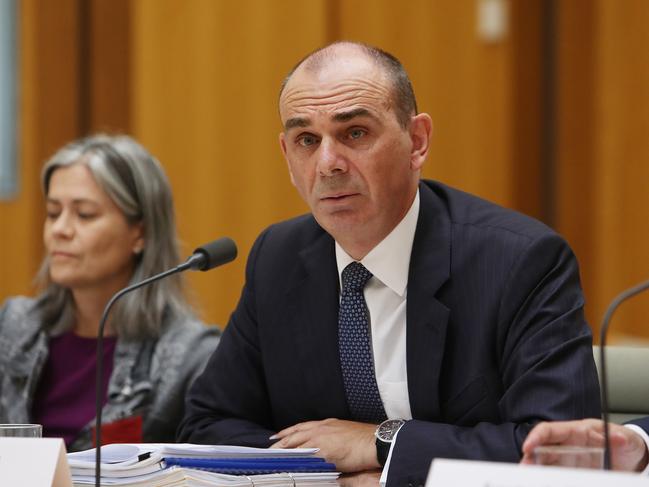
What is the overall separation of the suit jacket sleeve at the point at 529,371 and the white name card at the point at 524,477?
1.89 ft

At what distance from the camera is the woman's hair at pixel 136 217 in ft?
10.0

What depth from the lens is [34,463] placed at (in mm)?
1485

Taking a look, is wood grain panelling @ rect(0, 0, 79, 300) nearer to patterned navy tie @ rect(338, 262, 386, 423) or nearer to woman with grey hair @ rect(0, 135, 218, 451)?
woman with grey hair @ rect(0, 135, 218, 451)

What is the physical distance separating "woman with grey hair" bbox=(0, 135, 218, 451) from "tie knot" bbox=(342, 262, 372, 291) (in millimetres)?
849

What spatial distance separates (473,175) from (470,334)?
88.0 inches

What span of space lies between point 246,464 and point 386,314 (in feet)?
1.75

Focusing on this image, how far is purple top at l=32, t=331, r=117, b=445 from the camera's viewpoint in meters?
2.97

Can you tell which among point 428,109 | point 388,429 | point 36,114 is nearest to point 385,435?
point 388,429

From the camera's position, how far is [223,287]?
4293 mm

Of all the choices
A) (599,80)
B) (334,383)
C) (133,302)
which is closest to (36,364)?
(133,302)

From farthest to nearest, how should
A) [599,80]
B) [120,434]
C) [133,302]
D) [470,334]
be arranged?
[599,80], [133,302], [120,434], [470,334]

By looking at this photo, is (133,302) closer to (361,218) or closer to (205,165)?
(361,218)

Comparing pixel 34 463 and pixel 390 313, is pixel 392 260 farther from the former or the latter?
pixel 34 463

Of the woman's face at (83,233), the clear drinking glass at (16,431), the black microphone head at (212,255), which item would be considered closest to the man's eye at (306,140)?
the black microphone head at (212,255)
